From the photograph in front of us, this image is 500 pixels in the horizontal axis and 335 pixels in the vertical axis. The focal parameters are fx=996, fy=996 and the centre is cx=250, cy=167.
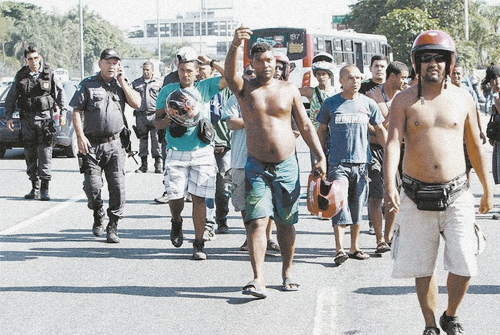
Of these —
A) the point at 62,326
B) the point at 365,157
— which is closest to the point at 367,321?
the point at 62,326

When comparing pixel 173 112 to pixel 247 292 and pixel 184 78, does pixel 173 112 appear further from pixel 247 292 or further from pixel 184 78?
pixel 247 292

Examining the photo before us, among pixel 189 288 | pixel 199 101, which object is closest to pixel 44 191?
pixel 199 101

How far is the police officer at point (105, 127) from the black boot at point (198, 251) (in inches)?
54.2

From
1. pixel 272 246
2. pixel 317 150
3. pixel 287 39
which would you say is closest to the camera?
pixel 317 150

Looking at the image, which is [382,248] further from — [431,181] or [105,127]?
[431,181]

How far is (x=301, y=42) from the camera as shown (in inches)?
1446

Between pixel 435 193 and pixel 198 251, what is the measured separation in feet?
12.1

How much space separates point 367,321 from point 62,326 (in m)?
2.05

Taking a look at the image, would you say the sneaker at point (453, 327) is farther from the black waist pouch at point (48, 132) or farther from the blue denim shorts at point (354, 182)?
the black waist pouch at point (48, 132)

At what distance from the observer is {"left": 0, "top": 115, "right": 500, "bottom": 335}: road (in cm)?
667

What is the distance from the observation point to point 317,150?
7.66 metres

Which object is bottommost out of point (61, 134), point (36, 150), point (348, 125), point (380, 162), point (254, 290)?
point (254, 290)

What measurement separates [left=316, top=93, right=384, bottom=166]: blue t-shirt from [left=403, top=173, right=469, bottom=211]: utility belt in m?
3.13

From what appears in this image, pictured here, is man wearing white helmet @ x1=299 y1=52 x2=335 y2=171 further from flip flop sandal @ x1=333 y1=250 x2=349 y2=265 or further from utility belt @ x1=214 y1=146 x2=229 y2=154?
flip flop sandal @ x1=333 y1=250 x2=349 y2=265
